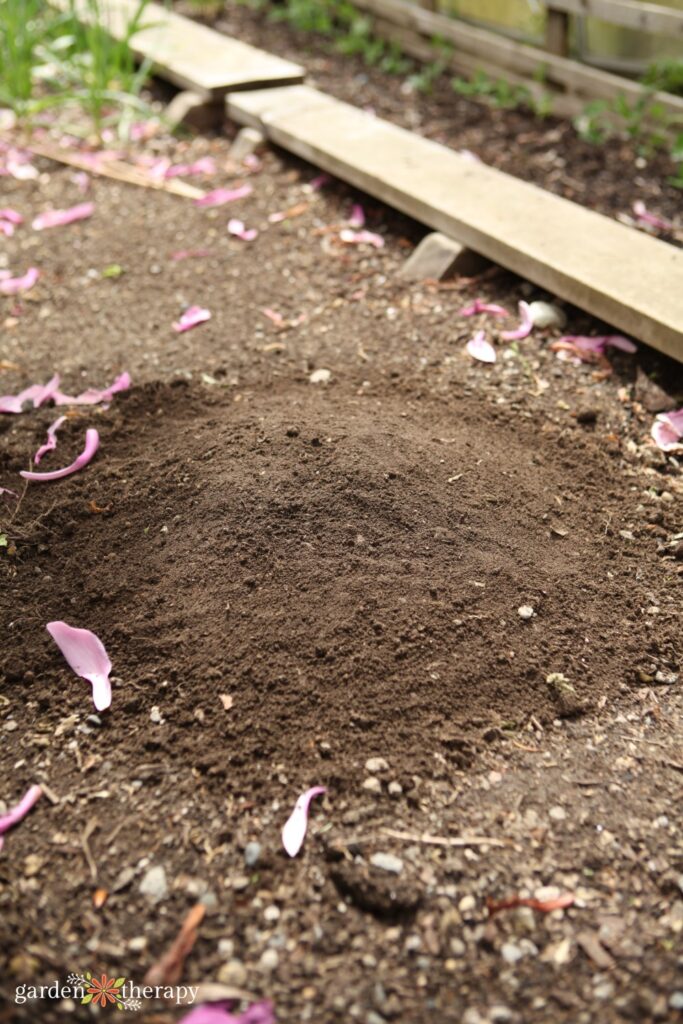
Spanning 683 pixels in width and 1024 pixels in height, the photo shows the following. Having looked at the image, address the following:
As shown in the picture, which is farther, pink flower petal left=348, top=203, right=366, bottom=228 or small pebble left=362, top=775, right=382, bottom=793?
pink flower petal left=348, top=203, right=366, bottom=228

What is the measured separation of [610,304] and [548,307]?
0.30 m

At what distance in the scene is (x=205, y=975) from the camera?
5.23 feet

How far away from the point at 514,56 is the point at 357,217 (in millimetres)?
1682

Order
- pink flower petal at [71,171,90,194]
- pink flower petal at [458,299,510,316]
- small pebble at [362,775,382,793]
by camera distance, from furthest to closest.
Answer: pink flower petal at [71,171,90,194]
pink flower petal at [458,299,510,316]
small pebble at [362,775,382,793]

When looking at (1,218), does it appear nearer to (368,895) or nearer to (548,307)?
(548,307)

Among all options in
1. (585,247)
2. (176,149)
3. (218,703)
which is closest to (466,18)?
(176,149)

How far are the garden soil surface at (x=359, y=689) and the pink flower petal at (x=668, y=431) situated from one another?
0.05 meters

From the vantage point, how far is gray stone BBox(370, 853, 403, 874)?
67.8 inches

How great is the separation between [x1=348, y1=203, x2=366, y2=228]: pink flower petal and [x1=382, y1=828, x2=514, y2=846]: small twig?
2687 millimetres

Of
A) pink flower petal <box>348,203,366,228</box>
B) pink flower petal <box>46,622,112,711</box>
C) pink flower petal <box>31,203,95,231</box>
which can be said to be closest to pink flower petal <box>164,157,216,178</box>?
pink flower petal <box>31,203,95,231</box>

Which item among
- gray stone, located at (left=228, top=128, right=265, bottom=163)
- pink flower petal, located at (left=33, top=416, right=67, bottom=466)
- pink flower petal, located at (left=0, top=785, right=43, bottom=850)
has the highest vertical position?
gray stone, located at (left=228, top=128, right=265, bottom=163)

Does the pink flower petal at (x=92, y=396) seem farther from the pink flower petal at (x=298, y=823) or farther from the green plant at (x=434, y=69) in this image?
the green plant at (x=434, y=69)

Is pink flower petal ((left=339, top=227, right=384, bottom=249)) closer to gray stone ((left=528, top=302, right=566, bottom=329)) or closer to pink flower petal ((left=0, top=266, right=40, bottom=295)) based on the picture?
gray stone ((left=528, top=302, right=566, bottom=329))

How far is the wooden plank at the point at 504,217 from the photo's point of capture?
2.91 metres
